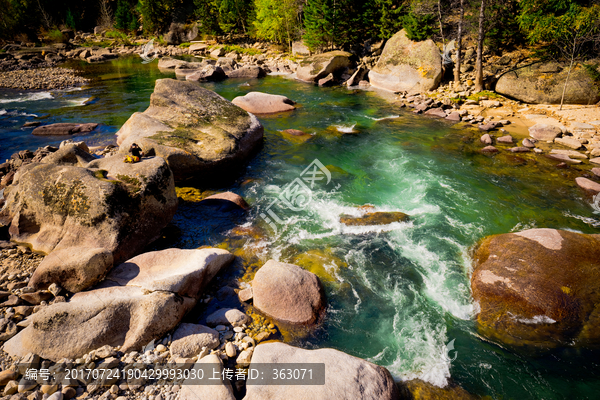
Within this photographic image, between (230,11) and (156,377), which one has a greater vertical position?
(230,11)

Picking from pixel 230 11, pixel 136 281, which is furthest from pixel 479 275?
pixel 230 11

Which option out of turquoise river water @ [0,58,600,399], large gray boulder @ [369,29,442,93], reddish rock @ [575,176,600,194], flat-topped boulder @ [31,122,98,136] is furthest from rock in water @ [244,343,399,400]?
large gray boulder @ [369,29,442,93]

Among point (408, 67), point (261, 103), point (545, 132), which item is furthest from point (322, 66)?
point (545, 132)

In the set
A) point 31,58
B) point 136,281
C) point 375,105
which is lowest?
point 136,281

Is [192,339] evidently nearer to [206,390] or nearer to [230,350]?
[230,350]

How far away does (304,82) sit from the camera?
28.5 meters

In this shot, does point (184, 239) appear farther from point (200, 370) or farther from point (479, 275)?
point (479, 275)

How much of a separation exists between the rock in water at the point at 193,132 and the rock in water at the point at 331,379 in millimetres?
7554

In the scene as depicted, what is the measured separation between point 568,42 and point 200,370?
23473 millimetres

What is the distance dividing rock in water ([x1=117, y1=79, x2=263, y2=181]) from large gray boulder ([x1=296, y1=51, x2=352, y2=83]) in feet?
52.0

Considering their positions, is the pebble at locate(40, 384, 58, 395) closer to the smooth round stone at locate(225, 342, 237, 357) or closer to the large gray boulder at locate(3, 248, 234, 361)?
the large gray boulder at locate(3, 248, 234, 361)

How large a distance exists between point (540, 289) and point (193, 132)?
11.9 m

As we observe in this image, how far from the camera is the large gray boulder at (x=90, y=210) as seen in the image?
23.9 ft

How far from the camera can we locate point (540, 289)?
258 inches
